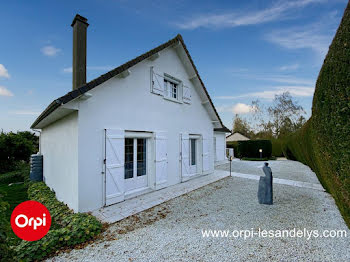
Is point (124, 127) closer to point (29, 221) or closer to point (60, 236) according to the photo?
point (60, 236)

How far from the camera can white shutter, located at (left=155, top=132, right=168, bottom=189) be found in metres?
6.27

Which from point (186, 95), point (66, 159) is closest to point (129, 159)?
point (66, 159)

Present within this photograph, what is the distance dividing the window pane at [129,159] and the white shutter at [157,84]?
2145 millimetres

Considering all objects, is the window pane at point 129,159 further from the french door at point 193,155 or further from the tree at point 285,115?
the tree at point 285,115

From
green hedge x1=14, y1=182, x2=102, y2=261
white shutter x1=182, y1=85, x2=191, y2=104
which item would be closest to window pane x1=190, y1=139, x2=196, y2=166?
white shutter x1=182, y1=85, x2=191, y2=104

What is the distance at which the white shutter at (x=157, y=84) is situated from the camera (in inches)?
246

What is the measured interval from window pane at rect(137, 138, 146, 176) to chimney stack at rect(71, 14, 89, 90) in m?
2.80

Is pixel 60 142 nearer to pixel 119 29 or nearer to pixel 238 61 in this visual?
pixel 119 29

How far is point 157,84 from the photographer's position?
6.46m

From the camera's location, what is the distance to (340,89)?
7.69 feet

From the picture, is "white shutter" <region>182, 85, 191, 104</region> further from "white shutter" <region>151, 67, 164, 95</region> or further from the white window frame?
"white shutter" <region>151, 67, 164, 95</region>

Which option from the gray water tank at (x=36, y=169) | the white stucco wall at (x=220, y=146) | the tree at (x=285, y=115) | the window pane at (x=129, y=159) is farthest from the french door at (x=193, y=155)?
the tree at (x=285, y=115)

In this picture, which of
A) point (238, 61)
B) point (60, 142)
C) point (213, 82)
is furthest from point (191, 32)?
point (60, 142)

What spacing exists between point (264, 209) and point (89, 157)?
17.0 ft
